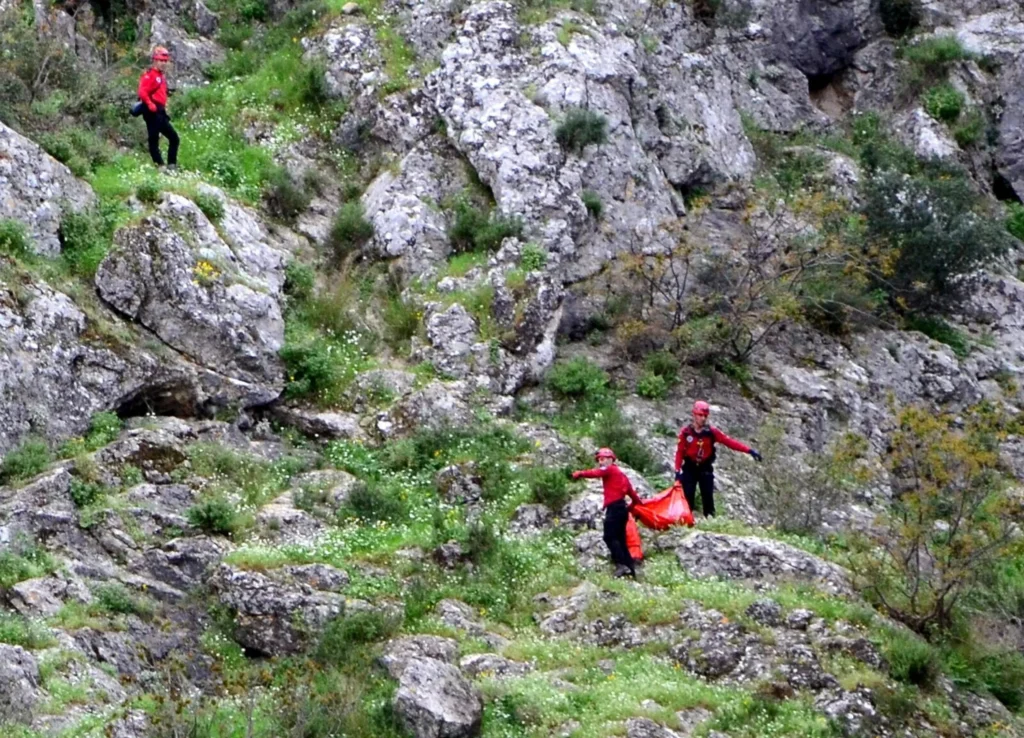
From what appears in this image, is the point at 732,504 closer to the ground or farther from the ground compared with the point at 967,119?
closer to the ground

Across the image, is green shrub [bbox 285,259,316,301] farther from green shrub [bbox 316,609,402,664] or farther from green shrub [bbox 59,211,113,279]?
green shrub [bbox 316,609,402,664]

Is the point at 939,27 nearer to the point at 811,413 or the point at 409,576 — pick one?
the point at 811,413

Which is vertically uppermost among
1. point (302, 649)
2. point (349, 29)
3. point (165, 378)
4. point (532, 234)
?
point (349, 29)

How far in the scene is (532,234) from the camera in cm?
2103

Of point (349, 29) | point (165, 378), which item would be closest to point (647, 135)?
point (349, 29)

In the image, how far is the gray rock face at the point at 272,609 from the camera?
14539 mm

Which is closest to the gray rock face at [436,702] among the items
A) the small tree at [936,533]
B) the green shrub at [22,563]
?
the green shrub at [22,563]

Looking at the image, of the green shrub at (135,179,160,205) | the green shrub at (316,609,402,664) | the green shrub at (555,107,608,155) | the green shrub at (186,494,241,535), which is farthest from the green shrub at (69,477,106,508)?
the green shrub at (555,107,608,155)

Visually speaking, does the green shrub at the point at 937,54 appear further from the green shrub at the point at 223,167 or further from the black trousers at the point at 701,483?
the black trousers at the point at 701,483

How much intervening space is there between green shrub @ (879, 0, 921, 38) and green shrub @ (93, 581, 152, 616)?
21129mm

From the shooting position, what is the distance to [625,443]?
1833cm

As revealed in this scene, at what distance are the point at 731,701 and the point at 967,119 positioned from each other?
1754cm

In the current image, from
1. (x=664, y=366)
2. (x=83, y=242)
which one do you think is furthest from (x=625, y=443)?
(x=83, y=242)

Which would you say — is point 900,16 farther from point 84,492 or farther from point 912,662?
point 84,492
